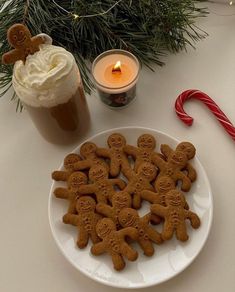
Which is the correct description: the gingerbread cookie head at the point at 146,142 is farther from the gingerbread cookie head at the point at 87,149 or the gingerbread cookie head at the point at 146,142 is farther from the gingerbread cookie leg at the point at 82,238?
the gingerbread cookie leg at the point at 82,238

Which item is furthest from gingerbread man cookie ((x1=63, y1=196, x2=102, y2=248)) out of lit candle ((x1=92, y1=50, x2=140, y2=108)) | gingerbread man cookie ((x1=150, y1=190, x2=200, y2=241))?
lit candle ((x1=92, y1=50, x2=140, y2=108))

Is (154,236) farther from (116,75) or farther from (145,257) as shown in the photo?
(116,75)

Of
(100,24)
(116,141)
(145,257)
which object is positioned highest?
(100,24)

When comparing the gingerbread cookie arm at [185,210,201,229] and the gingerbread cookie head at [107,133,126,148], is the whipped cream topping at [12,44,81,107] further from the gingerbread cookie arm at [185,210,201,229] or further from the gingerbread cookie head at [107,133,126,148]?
the gingerbread cookie arm at [185,210,201,229]

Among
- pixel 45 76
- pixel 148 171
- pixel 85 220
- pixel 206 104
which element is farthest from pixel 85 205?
pixel 206 104

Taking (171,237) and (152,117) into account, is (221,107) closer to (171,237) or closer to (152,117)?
(152,117)

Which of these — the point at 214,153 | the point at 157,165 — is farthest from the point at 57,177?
the point at 214,153

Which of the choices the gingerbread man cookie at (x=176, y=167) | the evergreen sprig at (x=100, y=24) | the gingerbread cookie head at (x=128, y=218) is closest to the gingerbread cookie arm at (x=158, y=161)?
Result: the gingerbread man cookie at (x=176, y=167)
